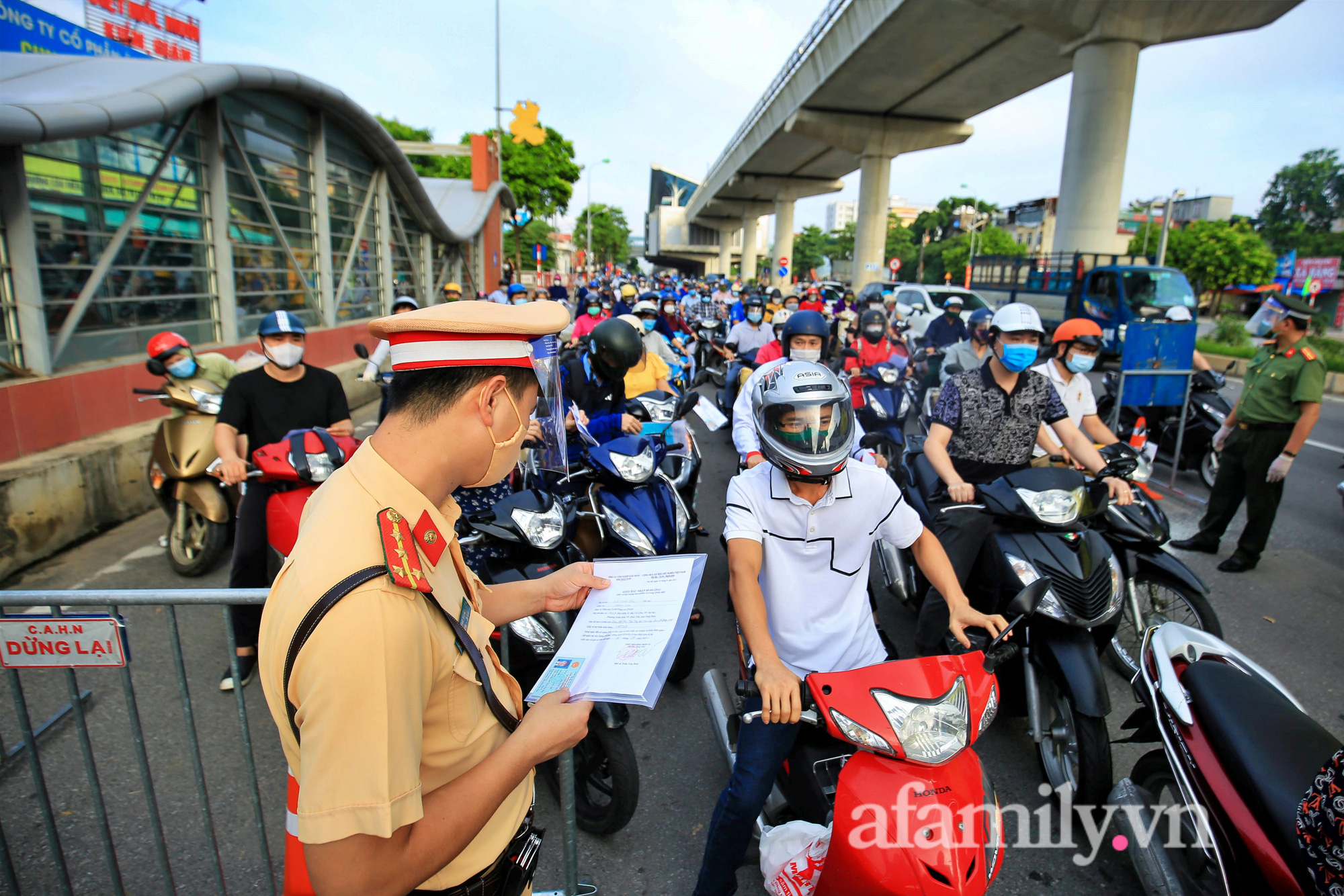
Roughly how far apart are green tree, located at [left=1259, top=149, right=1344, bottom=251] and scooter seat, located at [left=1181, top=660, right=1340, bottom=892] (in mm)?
79599

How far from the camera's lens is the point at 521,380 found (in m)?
1.31

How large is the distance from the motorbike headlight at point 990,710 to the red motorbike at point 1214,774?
682 millimetres

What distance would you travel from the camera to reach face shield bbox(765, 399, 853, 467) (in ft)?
7.45

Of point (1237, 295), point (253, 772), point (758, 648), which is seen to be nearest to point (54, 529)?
point (253, 772)

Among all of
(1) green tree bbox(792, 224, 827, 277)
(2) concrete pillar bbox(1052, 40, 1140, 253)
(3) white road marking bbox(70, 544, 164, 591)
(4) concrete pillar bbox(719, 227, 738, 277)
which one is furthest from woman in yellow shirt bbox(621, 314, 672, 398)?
(1) green tree bbox(792, 224, 827, 277)

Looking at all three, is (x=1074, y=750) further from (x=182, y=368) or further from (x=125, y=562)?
(x=125, y=562)

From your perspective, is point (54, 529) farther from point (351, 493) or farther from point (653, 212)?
point (653, 212)

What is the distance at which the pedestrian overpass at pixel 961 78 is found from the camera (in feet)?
56.1

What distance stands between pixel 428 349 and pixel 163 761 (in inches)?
123

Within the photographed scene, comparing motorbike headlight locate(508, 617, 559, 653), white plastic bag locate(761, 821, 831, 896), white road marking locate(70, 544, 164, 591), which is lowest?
white road marking locate(70, 544, 164, 591)

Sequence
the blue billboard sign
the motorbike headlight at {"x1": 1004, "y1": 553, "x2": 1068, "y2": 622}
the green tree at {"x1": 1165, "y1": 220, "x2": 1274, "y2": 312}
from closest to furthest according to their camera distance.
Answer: the motorbike headlight at {"x1": 1004, "y1": 553, "x2": 1068, "y2": 622}, the blue billboard sign, the green tree at {"x1": 1165, "y1": 220, "x2": 1274, "y2": 312}

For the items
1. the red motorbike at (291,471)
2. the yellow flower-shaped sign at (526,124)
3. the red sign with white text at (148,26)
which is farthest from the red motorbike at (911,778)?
the red sign with white text at (148,26)

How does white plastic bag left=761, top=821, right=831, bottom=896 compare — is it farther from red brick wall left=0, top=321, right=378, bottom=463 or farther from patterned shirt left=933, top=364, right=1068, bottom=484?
red brick wall left=0, top=321, right=378, bottom=463

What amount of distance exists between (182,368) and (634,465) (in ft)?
11.6
